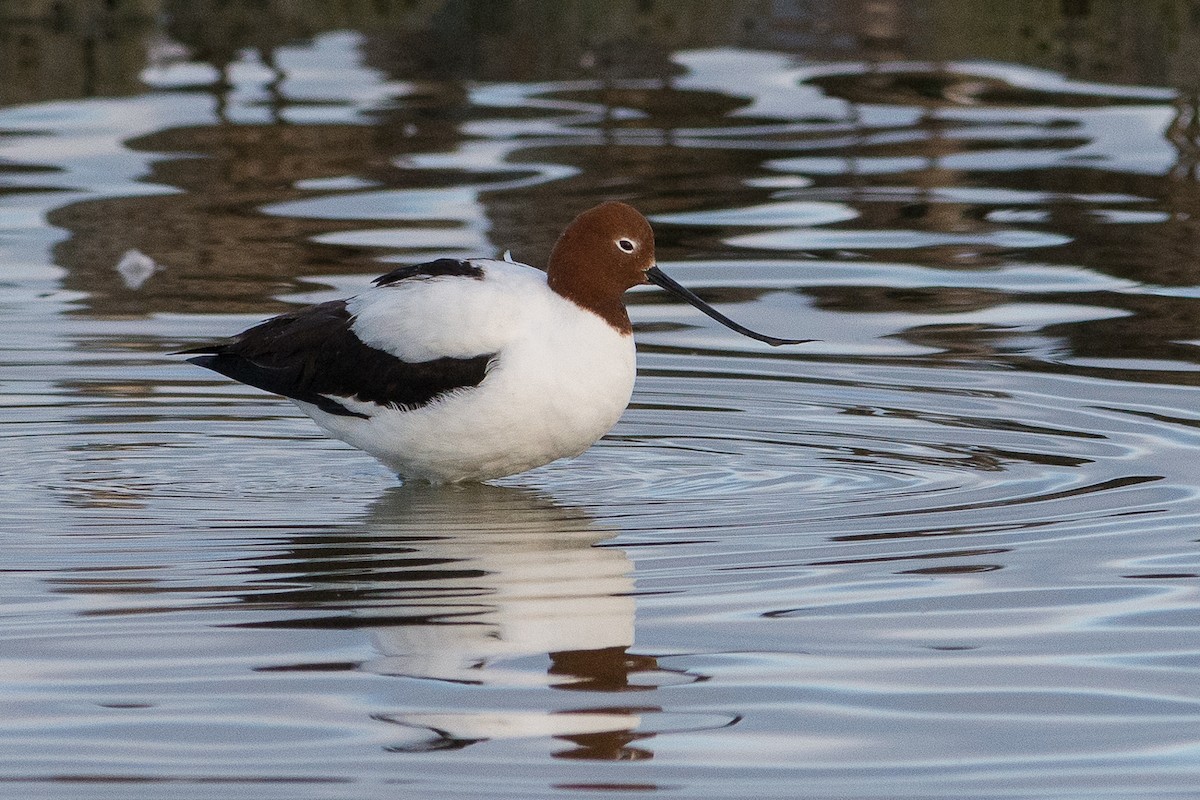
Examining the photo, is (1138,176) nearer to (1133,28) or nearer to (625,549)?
(1133,28)

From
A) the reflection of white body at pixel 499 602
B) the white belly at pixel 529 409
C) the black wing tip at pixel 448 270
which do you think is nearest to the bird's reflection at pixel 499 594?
the reflection of white body at pixel 499 602

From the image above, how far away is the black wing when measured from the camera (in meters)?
8.48

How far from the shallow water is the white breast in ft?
0.79

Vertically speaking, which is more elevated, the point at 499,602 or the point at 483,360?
the point at 483,360

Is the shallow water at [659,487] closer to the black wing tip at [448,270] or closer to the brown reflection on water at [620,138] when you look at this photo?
the brown reflection on water at [620,138]

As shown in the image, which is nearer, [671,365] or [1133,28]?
[671,365]

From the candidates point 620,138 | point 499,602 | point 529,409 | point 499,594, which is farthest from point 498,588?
point 620,138

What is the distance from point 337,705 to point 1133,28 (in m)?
19.9

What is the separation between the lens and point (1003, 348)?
11.5 m

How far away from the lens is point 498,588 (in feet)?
23.3

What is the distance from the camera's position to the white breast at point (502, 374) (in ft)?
27.2

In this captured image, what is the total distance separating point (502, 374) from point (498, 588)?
4.40ft

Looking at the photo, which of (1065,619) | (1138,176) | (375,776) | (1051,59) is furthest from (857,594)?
(1051,59)

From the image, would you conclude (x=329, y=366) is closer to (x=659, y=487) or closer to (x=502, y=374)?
(x=502, y=374)
